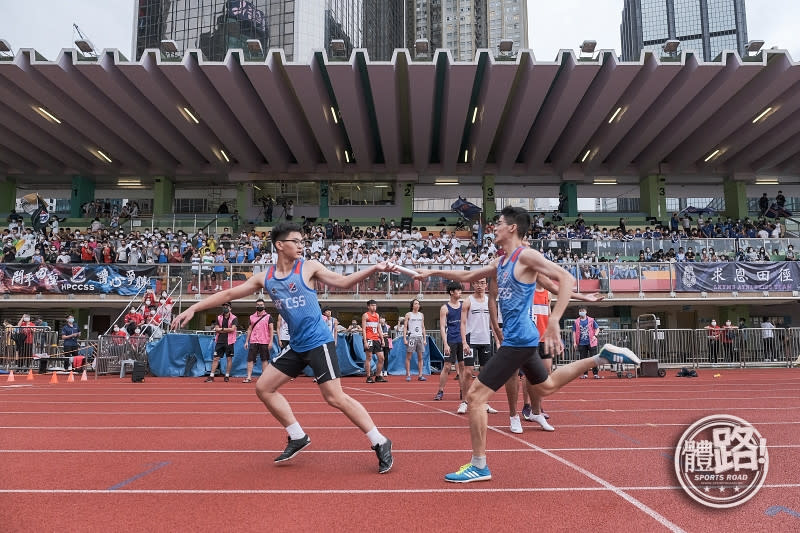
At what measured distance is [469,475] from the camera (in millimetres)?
4656

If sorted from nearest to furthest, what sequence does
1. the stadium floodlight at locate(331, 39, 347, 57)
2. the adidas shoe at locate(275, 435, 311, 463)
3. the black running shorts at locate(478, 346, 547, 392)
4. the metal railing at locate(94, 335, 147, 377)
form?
1. the black running shorts at locate(478, 346, 547, 392)
2. the adidas shoe at locate(275, 435, 311, 463)
3. the metal railing at locate(94, 335, 147, 377)
4. the stadium floodlight at locate(331, 39, 347, 57)

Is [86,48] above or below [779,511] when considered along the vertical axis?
above

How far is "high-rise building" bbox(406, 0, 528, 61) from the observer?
447 ft

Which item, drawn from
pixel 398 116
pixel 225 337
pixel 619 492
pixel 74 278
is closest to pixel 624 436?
pixel 619 492

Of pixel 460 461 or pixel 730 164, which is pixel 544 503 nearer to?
pixel 460 461

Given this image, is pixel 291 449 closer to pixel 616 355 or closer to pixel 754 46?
pixel 616 355

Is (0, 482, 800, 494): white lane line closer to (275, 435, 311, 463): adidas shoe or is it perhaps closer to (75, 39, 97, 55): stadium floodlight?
(275, 435, 311, 463): adidas shoe

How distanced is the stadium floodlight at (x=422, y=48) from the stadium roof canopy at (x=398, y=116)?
0.51 m

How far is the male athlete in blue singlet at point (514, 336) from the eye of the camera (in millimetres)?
4707

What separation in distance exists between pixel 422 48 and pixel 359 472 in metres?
23.9

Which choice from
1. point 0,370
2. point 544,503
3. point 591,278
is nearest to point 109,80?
point 0,370

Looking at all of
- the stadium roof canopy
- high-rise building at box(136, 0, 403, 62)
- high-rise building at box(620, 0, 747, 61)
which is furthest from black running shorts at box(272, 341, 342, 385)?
high-rise building at box(620, 0, 747, 61)

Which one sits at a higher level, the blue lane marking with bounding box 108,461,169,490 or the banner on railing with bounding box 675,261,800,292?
the banner on railing with bounding box 675,261,800,292

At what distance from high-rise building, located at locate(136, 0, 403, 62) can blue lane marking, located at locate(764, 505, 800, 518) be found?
78.6m
